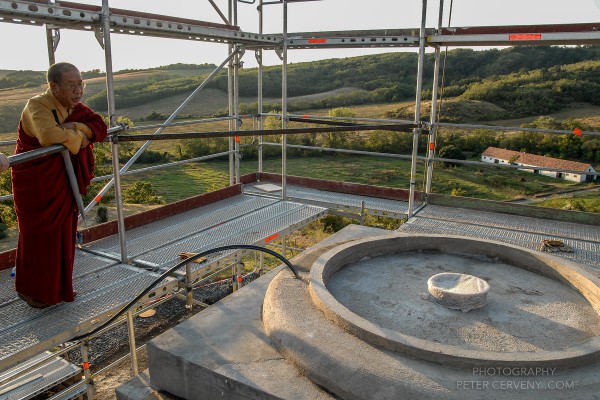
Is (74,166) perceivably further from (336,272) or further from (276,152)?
(276,152)

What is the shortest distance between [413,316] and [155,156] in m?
30.9

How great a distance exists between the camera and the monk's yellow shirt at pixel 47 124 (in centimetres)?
370

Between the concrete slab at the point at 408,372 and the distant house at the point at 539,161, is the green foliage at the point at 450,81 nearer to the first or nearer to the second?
the distant house at the point at 539,161

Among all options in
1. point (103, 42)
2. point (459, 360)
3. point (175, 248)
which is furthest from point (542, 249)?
point (103, 42)

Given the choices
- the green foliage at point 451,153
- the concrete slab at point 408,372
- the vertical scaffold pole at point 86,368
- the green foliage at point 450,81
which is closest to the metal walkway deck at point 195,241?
the vertical scaffold pole at point 86,368

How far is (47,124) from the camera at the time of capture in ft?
12.1

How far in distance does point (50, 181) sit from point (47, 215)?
28cm

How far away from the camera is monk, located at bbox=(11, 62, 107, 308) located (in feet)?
12.4

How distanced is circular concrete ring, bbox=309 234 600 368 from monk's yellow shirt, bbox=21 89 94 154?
2.22 m

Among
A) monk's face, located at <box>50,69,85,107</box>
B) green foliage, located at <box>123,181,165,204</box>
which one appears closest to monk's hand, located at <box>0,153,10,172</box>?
monk's face, located at <box>50,69,85,107</box>

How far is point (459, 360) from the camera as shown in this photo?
3.05m

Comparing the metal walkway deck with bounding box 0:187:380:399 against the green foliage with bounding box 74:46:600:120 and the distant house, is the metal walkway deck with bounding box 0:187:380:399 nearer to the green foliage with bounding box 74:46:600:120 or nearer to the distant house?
the distant house

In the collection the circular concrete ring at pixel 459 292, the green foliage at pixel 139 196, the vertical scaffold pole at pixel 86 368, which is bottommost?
the green foliage at pixel 139 196

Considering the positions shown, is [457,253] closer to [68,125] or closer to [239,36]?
[68,125]
